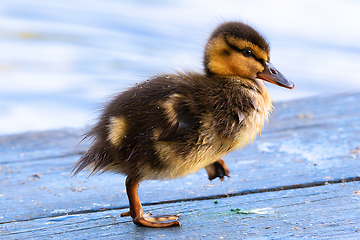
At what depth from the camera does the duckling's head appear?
218cm

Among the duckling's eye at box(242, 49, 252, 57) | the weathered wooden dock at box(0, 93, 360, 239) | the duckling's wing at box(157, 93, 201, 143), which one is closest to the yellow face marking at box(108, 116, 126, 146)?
the duckling's wing at box(157, 93, 201, 143)

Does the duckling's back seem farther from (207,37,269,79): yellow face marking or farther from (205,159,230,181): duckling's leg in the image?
(205,159,230,181): duckling's leg

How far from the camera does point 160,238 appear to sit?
75.7 inches

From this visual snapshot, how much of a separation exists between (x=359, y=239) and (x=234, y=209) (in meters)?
0.60

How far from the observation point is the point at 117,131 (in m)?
Answer: 2.01

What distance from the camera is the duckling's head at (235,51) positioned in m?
2.18

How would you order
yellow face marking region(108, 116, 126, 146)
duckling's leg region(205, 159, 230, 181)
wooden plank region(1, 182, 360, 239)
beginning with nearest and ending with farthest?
wooden plank region(1, 182, 360, 239) < yellow face marking region(108, 116, 126, 146) < duckling's leg region(205, 159, 230, 181)

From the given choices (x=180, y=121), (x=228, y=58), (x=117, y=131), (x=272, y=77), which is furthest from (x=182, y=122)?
(x=272, y=77)

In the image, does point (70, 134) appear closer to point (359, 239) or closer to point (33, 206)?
point (33, 206)

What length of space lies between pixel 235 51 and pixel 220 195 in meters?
0.75

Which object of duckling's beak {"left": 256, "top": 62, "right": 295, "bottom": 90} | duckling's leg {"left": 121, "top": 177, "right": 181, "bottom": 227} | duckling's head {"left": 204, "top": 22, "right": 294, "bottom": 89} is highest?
duckling's head {"left": 204, "top": 22, "right": 294, "bottom": 89}

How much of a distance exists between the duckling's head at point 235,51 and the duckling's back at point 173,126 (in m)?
0.11

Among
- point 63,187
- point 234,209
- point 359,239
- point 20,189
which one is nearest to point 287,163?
point 234,209

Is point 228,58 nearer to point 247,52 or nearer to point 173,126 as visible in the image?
point 247,52
